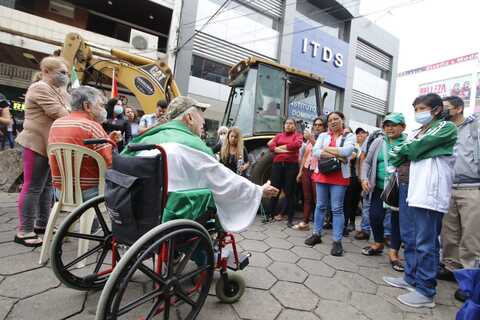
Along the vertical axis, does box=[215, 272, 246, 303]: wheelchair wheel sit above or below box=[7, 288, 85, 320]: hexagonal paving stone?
above

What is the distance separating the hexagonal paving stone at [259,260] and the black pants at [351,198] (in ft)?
5.71

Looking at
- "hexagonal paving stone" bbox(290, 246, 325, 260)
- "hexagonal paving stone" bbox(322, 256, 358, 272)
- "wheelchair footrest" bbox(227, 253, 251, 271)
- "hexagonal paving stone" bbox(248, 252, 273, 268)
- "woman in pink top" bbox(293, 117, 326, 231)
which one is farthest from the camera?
"woman in pink top" bbox(293, 117, 326, 231)

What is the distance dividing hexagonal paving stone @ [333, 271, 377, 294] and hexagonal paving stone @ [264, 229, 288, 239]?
3.29 feet

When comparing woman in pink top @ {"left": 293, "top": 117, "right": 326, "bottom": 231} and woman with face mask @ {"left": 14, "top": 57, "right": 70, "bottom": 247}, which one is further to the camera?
woman in pink top @ {"left": 293, "top": 117, "right": 326, "bottom": 231}

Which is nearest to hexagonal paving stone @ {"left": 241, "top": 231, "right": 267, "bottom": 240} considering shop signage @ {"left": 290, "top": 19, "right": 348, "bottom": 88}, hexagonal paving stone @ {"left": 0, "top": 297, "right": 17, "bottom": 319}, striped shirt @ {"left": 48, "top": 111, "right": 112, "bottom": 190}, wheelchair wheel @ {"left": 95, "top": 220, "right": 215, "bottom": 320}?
wheelchair wheel @ {"left": 95, "top": 220, "right": 215, "bottom": 320}

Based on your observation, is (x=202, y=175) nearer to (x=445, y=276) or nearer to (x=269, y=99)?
(x=445, y=276)

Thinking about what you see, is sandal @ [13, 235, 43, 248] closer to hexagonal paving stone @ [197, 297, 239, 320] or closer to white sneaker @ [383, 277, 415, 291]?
hexagonal paving stone @ [197, 297, 239, 320]

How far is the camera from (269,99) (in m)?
4.52

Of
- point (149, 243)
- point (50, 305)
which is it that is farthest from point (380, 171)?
point (50, 305)

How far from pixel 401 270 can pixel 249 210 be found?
6.58ft

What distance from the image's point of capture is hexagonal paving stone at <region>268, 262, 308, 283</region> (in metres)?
2.32

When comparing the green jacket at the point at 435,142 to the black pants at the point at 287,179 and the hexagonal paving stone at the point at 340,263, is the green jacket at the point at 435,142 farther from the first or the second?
the black pants at the point at 287,179

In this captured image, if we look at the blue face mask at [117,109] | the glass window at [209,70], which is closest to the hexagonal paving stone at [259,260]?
the blue face mask at [117,109]

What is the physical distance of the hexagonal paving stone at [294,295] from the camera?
1911mm
